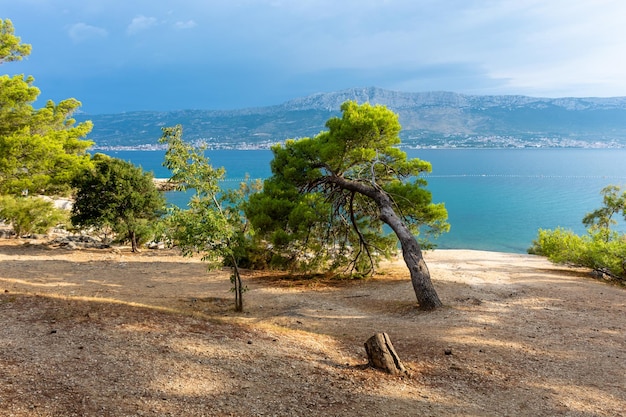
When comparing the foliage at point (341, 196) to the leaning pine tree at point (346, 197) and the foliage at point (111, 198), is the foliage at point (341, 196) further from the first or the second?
the foliage at point (111, 198)

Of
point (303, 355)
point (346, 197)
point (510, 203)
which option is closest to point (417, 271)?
point (346, 197)

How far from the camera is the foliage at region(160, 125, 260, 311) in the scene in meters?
10.6

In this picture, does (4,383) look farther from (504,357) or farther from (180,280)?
(180,280)

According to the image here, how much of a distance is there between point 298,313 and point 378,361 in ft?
18.1

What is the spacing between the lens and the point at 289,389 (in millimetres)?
6520

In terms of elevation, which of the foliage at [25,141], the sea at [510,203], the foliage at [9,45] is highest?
the foliage at [9,45]

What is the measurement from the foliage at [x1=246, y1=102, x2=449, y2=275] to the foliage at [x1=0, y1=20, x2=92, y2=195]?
1599cm

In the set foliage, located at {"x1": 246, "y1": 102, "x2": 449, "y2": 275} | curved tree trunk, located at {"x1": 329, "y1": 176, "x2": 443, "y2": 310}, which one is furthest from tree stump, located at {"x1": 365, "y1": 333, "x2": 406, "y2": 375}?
foliage, located at {"x1": 246, "y1": 102, "x2": 449, "y2": 275}

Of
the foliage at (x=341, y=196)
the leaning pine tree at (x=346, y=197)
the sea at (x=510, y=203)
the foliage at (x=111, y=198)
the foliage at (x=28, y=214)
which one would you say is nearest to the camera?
the leaning pine tree at (x=346, y=197)

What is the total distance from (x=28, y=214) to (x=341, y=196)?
20.4 m

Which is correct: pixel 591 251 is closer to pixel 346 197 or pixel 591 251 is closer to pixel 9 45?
pixel 346 197

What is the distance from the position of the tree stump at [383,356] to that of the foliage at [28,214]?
24.1 meters

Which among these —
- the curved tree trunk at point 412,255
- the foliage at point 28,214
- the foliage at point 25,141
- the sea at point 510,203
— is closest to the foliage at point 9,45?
the foliage at point 25,141

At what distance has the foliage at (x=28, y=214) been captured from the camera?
75.1ft
